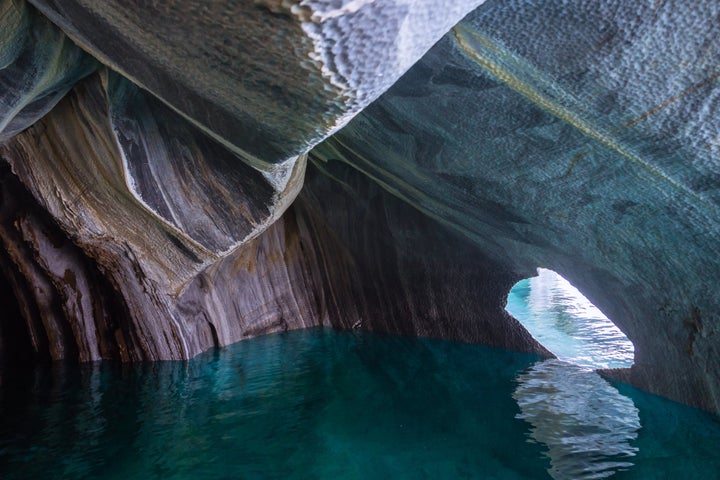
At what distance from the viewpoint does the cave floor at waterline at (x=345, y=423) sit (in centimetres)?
322

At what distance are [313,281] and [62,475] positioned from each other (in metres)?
5.34

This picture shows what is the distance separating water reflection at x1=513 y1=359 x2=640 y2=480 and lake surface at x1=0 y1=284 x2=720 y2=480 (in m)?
0.01

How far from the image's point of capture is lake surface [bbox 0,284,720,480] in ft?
10.6

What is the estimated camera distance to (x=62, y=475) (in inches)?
123

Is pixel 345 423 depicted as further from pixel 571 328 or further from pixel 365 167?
pixel 571 328

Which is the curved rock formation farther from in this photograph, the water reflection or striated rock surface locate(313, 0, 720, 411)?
the water reflection

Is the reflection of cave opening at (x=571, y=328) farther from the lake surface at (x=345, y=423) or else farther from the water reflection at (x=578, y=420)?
the water reflection at (x=578, y=420)

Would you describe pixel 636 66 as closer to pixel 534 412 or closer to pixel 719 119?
pixel 719 119

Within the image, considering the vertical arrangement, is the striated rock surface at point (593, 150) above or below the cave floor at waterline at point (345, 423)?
above

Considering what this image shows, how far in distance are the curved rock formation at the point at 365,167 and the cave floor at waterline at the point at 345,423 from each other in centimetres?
67

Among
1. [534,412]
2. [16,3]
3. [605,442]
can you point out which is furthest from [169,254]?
[605,442]

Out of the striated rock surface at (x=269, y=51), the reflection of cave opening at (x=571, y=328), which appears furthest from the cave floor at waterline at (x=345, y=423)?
the striated rock surface at (x=269, y=51)

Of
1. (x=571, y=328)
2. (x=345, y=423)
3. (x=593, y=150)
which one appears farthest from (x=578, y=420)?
(x=571, y=328)

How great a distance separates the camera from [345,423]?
3.96m
